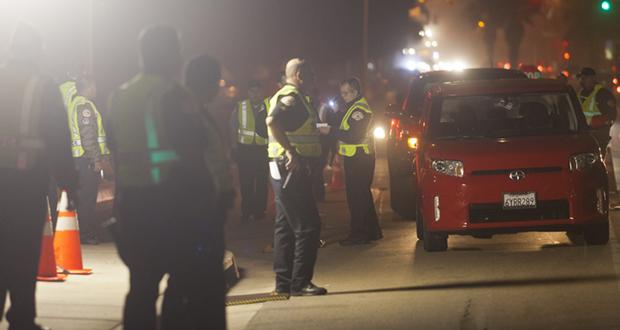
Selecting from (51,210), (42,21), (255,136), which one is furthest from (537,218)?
(42,21)

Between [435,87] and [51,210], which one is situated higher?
[435,87]

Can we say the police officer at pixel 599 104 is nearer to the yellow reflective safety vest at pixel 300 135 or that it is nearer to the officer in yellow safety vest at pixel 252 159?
the officer in yellow safety vest at pixel 252 159

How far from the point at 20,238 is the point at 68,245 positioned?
13.7 ft

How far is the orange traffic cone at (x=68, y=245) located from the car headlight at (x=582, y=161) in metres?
4.55

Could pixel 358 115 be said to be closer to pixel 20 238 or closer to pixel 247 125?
pixel 247 125

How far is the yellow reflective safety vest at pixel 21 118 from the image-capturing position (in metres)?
7.96

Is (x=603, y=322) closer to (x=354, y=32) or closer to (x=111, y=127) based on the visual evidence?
(x=111, y=127)

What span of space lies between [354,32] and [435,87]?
37.5 metres

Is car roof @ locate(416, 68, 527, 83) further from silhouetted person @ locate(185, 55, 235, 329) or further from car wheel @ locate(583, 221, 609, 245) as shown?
silhouetted person @ locate(185, 55, 235, 329)

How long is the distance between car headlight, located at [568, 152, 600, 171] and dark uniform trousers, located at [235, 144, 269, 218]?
6065 mm

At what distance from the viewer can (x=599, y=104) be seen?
60.6 ft

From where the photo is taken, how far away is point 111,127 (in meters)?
7.34

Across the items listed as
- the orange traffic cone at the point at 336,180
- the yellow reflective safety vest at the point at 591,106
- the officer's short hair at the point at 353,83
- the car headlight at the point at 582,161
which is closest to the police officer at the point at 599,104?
Result: the yellow reflective safety vest at the point at 591,106

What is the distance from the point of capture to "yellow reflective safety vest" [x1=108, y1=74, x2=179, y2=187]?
7.02 meters
